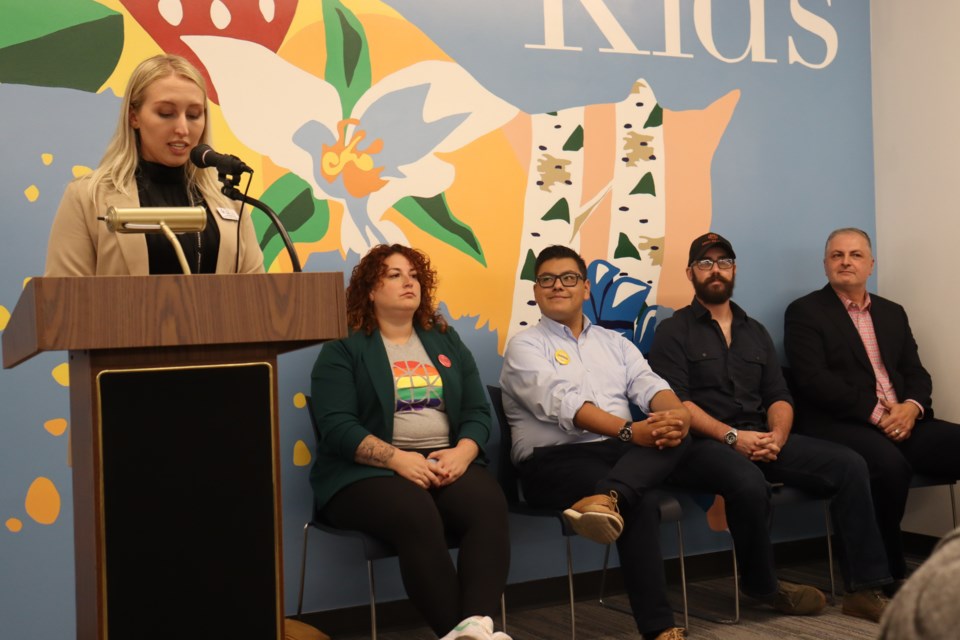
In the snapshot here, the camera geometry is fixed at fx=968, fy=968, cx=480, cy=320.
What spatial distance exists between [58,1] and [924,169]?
3.95 metres

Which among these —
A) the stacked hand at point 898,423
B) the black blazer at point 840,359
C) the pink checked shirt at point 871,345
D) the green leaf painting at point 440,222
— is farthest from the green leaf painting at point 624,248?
the stacked hand at point 898,423

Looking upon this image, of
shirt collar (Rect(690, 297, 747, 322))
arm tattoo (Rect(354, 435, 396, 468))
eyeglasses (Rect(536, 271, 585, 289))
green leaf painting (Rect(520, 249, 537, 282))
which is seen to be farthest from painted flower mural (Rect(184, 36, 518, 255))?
shirt collar (Rect(690, 297, 747, 322))

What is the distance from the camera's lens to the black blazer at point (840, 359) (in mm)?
4301

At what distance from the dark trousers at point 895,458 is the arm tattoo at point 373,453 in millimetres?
2073

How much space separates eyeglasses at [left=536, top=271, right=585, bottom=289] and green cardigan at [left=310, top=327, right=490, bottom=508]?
527 millimetres

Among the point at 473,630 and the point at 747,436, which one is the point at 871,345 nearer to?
the point at 747,436

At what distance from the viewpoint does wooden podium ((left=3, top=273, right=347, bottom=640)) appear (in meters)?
1.67

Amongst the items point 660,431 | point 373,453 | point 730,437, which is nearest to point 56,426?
point 373,453

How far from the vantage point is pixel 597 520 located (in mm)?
3242

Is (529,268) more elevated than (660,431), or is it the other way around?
(529,268)

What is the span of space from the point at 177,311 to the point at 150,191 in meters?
0.68

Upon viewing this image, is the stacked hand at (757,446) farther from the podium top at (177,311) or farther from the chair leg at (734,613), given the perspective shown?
the podium top at (177,311)

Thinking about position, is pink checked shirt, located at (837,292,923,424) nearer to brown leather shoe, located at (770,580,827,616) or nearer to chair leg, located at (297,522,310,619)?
brown leather shoe, located at (770,580,827,616)

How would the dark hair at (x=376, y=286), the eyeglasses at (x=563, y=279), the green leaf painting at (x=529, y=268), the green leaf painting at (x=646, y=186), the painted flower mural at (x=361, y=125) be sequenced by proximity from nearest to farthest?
the dark hair at (x=376, y=286) < the painted flower mural at (x=361, y=125) < the eyeglasses at (x=563, y=279) < the green leaf painting at (x=529, y=268) < the green leaf painting at (x=646, y=186)
